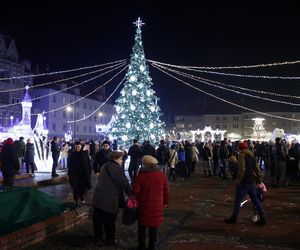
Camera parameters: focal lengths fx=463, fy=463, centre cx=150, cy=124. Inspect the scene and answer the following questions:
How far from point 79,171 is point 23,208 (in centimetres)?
370

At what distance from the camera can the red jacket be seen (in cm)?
757

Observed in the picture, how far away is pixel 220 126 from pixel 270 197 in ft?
345

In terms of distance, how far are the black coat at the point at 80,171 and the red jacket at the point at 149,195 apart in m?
4.92

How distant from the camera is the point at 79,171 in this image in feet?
40.5

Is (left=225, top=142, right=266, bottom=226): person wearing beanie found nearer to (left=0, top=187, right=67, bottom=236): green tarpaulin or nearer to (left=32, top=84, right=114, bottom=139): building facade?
(left=0, top=187, right=67, bottom=236): green tarpaulin

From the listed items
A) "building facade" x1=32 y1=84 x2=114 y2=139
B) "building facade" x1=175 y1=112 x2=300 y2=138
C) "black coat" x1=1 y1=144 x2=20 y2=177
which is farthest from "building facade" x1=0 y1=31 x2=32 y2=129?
"building facade" x1=175 y1=112 x2=300 y2=138

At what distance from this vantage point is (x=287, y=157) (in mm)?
19562

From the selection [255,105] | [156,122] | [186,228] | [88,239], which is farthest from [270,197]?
[255,105]

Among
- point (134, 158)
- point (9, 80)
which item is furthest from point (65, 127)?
point (134, 158)

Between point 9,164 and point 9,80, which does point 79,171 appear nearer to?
point 9,164

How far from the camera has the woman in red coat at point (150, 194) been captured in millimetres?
7570

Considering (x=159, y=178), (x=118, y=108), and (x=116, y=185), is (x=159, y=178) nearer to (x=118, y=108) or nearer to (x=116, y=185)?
(x=116, y=185)

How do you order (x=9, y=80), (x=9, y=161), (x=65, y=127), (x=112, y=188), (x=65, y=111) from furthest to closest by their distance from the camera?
(x=65, y=111) < (x=65, y=127) < (x=9, y=80) < (x=9, y=161) < (x=112, y=188)

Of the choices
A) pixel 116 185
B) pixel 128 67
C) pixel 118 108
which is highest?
pixel 128 67
